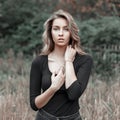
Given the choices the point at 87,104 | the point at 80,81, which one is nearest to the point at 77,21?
the point at 87,104

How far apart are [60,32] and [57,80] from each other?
0.37m

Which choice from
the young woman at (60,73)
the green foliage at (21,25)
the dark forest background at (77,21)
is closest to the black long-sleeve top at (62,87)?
the young woman at (60,73)

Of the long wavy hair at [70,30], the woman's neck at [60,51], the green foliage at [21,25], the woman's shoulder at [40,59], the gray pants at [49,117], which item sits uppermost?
the long wavy hair at [70,30]

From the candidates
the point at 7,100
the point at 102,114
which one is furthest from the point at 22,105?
the point at 102,114

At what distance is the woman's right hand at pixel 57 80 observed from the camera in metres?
3.17

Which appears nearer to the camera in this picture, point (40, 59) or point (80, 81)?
point (80, 81)

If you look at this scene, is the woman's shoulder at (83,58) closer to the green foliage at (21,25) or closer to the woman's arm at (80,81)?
the woman's arm at (80,81)

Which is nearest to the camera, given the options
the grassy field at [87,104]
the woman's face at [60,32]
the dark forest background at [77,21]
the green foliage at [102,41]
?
the woman's face at [60,32]

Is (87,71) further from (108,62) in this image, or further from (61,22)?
(108,62)

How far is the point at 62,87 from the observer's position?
324 centimetres

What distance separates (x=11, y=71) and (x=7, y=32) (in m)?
4.55

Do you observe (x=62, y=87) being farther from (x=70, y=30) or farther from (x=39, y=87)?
(x=70, y=30)

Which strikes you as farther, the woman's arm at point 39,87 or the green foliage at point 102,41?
the green foliage at point 102,41

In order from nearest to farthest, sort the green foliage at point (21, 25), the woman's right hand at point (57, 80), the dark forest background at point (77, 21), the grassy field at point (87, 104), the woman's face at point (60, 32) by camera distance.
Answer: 1. the woman's right hand at point (57, 80)
2. the woman's face at point (60, 32)
3. the grassy field at point (87, 104)
4. the dark forest background at point (77, 21)
5. the green foliage at point (21, 25)
